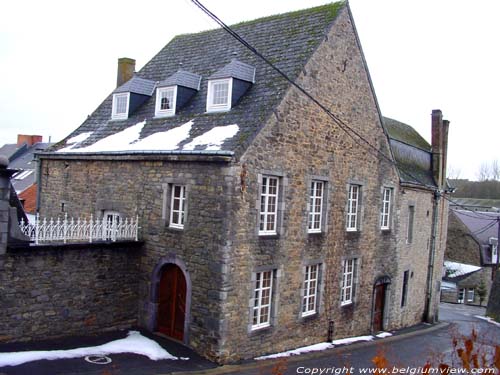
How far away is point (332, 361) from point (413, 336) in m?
7.95

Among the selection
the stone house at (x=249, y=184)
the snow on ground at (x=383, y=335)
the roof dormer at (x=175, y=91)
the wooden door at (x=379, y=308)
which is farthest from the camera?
the wooden door at (x=379, y=308)

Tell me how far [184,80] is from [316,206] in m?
5.73

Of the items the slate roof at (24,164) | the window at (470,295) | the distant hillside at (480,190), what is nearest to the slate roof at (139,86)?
the slate roof at (24,164)

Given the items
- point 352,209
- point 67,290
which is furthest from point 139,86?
point 352,209

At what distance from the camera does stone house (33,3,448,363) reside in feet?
43.3

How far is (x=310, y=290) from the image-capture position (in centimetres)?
1611

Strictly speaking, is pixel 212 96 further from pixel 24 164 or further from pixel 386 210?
pixel 24 164

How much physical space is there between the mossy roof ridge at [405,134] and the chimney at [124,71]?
11.7 m

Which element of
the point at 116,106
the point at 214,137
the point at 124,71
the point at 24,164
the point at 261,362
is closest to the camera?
the point at 261,362

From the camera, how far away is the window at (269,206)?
14.0m

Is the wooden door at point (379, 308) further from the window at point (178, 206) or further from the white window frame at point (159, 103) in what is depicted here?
the white window frame at point (159, 103)

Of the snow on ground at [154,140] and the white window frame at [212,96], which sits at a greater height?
the white window frame at [212,96]

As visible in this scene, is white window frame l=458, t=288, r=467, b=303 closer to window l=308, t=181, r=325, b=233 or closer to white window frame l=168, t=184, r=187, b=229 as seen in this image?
window l=308, t=181, r=325, b=233

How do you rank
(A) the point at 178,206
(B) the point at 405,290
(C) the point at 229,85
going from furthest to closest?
(B) the point at 405,290, (C) the point at 229,85, (A) the point at 178,206
